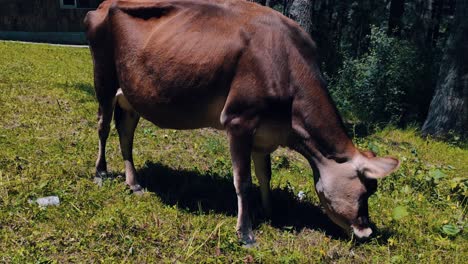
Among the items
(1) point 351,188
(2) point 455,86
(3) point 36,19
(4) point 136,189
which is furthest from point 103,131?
(3) point 36,19

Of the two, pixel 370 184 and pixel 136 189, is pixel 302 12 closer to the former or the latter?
pixel 136 189

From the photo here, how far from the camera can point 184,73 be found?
4613 mm

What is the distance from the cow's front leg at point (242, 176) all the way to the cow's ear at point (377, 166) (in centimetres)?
98

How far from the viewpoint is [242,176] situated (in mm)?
4473

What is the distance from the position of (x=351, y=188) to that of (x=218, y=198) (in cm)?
157

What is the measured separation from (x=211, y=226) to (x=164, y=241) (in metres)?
0.53

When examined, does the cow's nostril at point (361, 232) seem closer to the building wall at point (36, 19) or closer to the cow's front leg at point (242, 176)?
the cow's front leg at point (242, 176)

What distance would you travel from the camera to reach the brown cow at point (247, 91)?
430 centimetres

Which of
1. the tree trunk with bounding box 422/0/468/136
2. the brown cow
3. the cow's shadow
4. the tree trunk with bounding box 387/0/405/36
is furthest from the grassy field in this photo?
the tree trunk with bounding box 387/0/405/36

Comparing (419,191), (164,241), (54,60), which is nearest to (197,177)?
(164,241)

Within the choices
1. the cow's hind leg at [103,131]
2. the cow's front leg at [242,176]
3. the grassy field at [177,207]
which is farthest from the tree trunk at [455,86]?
the cow's hind leg at [103,131]

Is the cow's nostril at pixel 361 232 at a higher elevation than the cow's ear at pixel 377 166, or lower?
lower

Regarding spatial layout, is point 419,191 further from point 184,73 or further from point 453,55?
point 453,55

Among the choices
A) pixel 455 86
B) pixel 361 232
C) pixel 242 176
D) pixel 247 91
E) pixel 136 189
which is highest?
pixel 247 91
